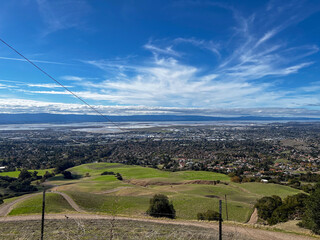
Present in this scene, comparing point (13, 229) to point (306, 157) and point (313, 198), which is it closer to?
point (313, 198)

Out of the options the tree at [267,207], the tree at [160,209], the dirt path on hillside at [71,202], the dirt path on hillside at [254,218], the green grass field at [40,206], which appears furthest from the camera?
the dirt path on hillside at [71,202]

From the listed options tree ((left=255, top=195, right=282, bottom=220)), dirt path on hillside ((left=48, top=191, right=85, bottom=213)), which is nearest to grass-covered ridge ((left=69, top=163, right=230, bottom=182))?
dirt path on hillside ((left=48, top=191, right=85, bottom=213))

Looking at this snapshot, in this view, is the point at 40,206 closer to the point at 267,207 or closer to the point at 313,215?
the point at 267,207

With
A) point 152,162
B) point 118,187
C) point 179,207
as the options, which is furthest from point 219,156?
point 179,207

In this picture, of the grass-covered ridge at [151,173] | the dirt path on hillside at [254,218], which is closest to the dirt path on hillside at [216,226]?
the dirt path on hillside at [254,218]

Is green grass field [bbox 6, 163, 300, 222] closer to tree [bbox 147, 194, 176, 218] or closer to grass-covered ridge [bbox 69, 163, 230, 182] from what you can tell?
grass-covered ridge [bbox 69, 163, 230, 182]

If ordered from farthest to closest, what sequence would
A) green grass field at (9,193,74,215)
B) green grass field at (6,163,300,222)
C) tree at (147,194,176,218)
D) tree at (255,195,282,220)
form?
green grass field at (6,163,300,222) < tree at (255,195,282,220) < green grass field at (9,193,74,215) < tree at (147,194,176,218)

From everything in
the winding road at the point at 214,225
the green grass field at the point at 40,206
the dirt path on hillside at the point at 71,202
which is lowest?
the dirt path on hillside at the point at 71,202

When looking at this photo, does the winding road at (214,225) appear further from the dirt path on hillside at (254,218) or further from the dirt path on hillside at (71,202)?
the dirt path on hillside at (254,218)
